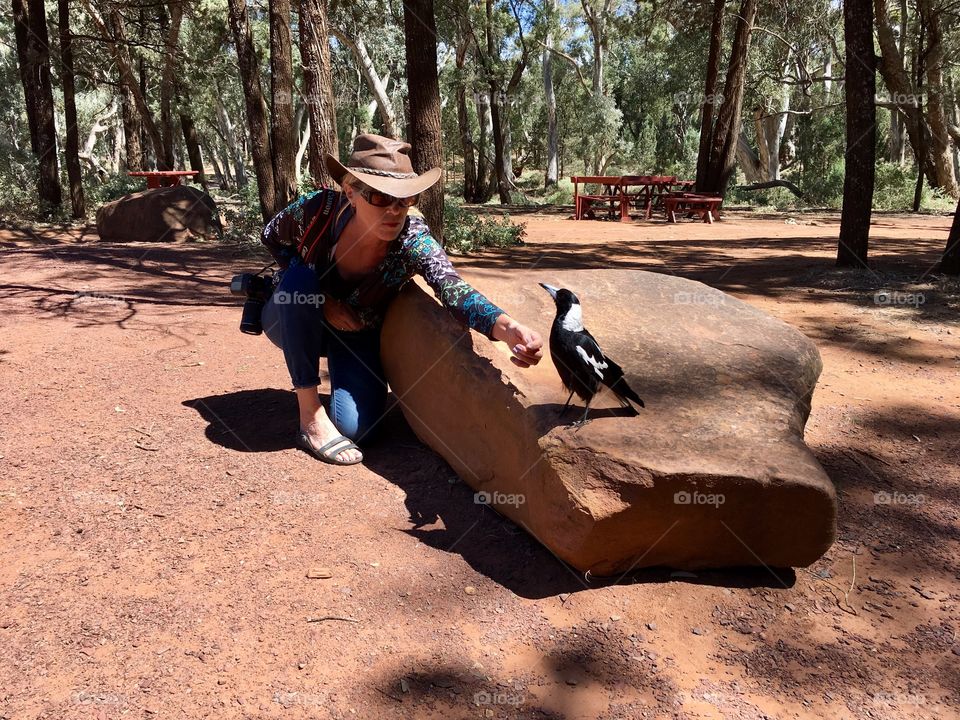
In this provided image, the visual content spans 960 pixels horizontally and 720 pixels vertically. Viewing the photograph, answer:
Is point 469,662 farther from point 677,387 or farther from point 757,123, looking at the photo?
point 757,123

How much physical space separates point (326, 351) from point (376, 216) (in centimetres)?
85

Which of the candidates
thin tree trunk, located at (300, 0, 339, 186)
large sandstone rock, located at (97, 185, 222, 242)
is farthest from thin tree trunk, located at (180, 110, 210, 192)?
thin tree trunk, located at (300, 0, 339, 186)

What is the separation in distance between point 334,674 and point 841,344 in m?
4.36

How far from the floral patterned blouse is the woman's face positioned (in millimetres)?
130

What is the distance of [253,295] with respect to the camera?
343 cm

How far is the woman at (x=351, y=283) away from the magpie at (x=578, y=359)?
29 centimetres

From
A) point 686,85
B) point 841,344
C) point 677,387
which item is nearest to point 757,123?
point 686,85

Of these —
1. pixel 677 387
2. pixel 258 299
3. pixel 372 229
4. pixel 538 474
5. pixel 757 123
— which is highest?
pixel 757 123

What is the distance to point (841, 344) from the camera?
520 centimetres

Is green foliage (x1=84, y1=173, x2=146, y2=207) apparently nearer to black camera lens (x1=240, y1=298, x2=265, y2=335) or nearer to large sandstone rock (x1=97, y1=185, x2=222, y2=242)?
large sandstone rock (x1=97, y1=185, x2=222, y2=242)

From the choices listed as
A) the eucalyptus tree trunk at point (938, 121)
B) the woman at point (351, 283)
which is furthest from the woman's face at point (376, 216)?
the eucalyptus tree trunk at point (938, 121)

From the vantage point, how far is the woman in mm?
2869

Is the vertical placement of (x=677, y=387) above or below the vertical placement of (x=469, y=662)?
above

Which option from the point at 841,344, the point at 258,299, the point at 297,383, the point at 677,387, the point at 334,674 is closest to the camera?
A: the point at 334,674
